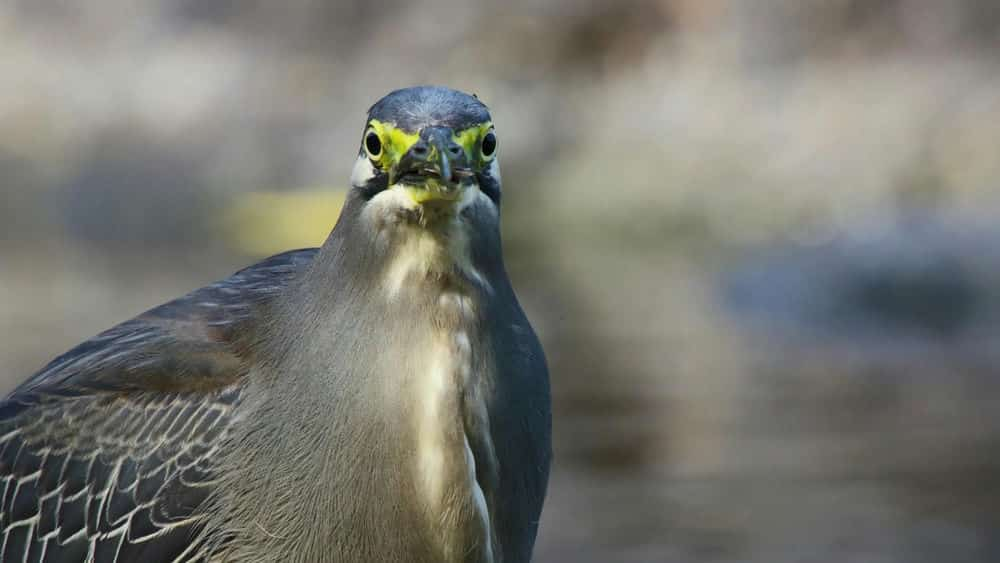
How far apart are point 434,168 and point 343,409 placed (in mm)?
782

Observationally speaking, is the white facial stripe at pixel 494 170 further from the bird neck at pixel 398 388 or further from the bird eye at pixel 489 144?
the bird neck at pixel 398 388

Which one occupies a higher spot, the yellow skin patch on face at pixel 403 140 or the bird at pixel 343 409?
the yellow skin patch on face at pixel 403 140

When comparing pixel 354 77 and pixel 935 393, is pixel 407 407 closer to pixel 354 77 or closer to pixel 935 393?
pixel 935 393

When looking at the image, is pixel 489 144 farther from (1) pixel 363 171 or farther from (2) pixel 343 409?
(2) pixel 343 409

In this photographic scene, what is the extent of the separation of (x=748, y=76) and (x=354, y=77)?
8.33 m

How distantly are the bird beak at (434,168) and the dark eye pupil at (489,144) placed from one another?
0.14 m

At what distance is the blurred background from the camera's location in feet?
34.9

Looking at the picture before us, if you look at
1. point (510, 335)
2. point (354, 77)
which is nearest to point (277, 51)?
point (354, 77)

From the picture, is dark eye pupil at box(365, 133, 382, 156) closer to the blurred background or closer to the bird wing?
the bird wing

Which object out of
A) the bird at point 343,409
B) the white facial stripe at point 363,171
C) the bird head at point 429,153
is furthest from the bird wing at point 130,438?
the bird head at point 429,153

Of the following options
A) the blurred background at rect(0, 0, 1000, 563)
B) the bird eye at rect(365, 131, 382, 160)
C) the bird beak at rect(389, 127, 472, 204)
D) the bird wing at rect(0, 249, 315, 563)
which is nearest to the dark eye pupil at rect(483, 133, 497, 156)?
the bird beak at rect(389, 127, 472, 204)

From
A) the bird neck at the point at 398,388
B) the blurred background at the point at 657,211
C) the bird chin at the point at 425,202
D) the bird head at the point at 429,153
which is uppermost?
the blurred background at the point at 657,211

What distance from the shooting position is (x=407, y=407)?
169 inches

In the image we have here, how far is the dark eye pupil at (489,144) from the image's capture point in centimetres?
413
